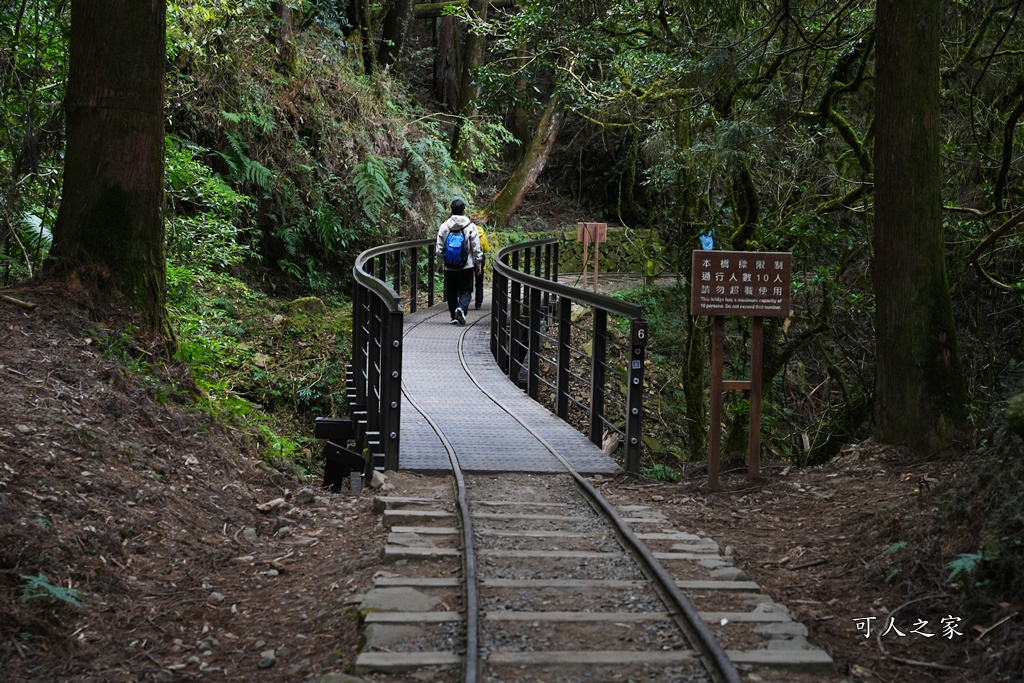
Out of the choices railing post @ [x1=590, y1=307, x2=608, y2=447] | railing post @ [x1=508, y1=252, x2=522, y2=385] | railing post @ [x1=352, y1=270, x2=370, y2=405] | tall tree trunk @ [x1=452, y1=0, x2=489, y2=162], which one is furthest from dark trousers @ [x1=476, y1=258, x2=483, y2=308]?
railing post @ [x1=590, y1=307, x2=608, y2=447]

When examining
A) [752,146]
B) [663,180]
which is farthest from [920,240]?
[663,180]

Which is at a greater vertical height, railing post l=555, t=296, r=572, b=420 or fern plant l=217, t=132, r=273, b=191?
fern plant l=217, t=132, r=273, b=191

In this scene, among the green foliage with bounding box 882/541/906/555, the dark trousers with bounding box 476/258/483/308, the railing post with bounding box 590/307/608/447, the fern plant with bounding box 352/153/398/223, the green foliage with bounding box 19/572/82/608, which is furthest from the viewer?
the dark trousers with bounding box 476/258/483/308

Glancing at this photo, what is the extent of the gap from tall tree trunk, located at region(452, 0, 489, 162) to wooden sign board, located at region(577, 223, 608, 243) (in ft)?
13.6

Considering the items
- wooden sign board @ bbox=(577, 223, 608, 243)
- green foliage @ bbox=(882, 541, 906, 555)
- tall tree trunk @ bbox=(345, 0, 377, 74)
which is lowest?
green foliage @ bbox=(882, 541, 906, 555)

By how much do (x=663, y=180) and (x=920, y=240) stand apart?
9891mm

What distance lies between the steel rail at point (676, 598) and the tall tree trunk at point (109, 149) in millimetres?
3028

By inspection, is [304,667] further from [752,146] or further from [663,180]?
[663,180]

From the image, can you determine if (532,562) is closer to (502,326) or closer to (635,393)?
(635,393)

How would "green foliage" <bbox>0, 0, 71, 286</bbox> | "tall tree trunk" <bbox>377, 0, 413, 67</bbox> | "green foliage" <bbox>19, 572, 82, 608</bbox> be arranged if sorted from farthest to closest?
1. "tall tree trunk" <bbox>377, 0, 413, 67</bbox>
2. "green foliage" <bbox>0, 0, 71, 286</bbox>
3. "green foliage" <bbox>19, 572, 82, 608</bbox>

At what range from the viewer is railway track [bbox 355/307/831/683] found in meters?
4.09

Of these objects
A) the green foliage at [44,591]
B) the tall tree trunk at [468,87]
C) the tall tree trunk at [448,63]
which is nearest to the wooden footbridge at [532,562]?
the green foliage at [44,591]

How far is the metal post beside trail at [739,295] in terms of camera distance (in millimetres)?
6879

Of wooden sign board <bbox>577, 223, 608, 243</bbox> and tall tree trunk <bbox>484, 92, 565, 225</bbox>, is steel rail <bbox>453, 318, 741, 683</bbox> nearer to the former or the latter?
wooden sign board <bbox>577, 223, 608, 243</bbox>
